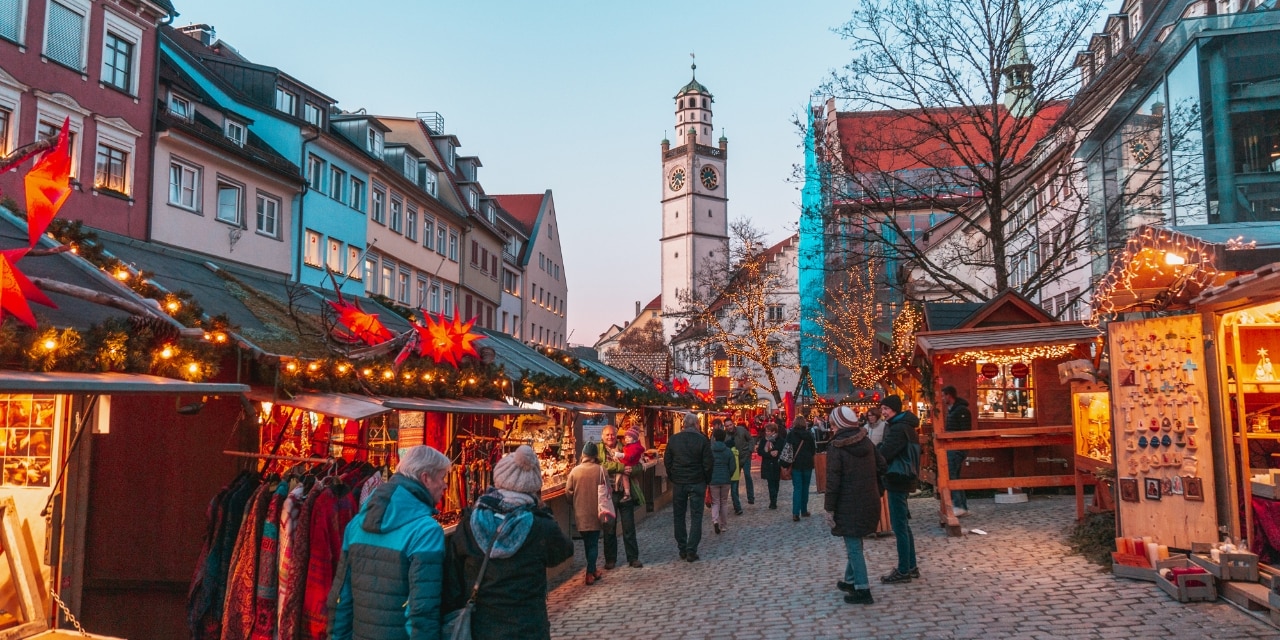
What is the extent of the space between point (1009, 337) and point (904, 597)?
4.91 meters

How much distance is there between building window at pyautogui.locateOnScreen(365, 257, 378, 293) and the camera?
2834cm

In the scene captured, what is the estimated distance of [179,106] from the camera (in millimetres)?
21281

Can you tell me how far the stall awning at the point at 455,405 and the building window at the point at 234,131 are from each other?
14944 millimetres

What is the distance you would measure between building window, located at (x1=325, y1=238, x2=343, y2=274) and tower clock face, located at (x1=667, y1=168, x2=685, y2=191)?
6868cm

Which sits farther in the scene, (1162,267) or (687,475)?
(687,475)

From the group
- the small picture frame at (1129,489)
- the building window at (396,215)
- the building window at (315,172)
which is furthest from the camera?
the building window at (396,215)

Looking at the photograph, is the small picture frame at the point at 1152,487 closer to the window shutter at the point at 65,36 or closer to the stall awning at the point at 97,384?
the stall awning at the point at 97,384

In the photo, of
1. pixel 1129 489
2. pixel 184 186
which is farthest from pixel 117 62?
pixel 1129 489

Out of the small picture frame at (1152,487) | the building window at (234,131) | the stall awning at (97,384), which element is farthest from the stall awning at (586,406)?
the building window at (234,131)

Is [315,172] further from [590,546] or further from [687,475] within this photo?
[590,546]

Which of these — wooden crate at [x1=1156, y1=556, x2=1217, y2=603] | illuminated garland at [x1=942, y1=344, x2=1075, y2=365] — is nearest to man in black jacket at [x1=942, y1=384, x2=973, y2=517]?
illuminated garland at [x1=942, y1=344, x2=1075, y2=365]

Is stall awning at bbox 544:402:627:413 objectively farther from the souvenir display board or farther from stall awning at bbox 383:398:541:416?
the souvenir display board

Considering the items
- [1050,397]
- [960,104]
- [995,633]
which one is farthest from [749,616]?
[960,104]

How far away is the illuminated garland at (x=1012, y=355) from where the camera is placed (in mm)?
12955
